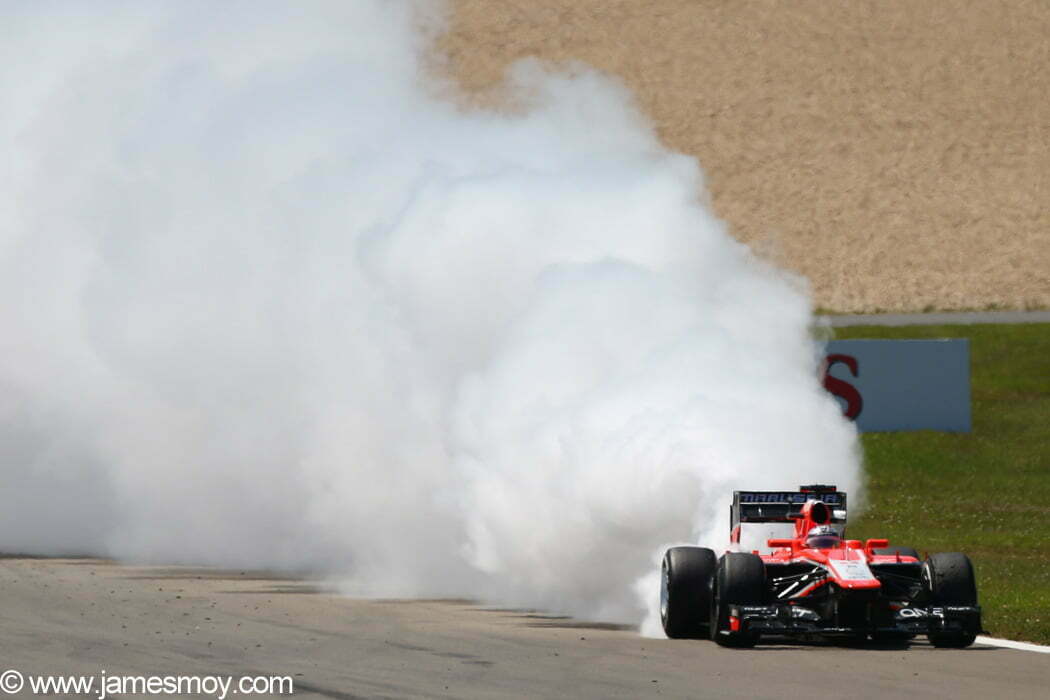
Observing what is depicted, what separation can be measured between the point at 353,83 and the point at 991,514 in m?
17.2

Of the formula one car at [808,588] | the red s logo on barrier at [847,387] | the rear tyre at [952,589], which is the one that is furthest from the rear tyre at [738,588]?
the red s logo on barrier at [847,387]

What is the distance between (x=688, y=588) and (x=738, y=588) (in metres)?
0.86

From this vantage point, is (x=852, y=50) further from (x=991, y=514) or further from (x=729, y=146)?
(x=991, y=514)

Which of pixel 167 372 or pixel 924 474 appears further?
pixel 924 474

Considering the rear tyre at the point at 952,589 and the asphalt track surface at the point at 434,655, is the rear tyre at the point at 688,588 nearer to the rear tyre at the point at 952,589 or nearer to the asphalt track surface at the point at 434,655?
the asphalt track surface at the point at 434,655

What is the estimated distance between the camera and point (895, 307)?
88.4 m

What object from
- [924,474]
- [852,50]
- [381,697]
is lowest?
[381,697]

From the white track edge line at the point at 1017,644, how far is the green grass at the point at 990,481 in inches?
13.7

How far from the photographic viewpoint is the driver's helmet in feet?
77.1

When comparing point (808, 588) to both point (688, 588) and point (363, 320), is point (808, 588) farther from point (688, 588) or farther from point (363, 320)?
point (363, 320)

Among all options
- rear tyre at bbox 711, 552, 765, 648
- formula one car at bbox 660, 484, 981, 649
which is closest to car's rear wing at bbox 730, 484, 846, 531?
formula one car at bbox 660, 484, 981, 649

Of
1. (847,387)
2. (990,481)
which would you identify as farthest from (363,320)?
(847,387)

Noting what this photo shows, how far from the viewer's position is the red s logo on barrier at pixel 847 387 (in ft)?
178

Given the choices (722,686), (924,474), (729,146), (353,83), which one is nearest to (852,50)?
(729,146)
